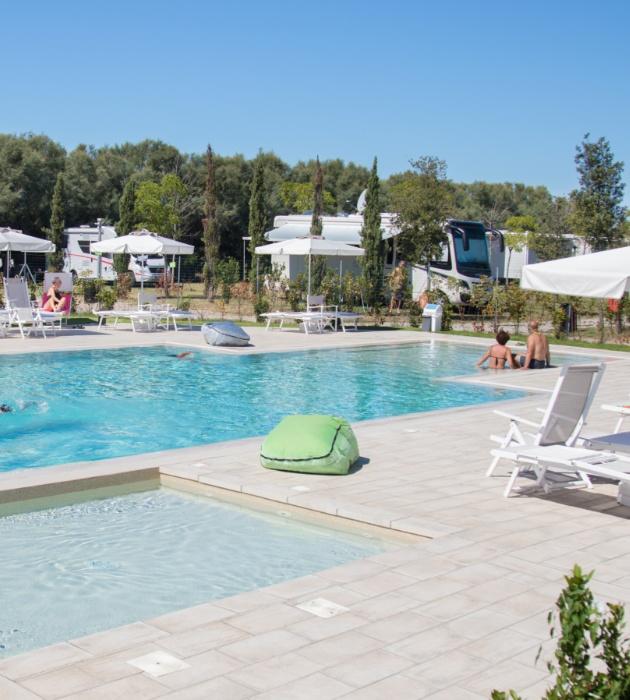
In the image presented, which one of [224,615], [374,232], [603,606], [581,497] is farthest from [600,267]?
[374,232]

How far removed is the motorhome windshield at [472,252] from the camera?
2697 cm

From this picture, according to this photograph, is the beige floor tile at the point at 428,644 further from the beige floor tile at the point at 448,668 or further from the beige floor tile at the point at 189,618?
the beige floor tile at the point at 189,618

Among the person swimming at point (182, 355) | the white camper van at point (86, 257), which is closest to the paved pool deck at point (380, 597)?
the person swimming at point (182, 355)

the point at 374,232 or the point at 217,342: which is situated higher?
the point at 374,232

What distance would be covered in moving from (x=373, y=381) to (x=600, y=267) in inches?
292

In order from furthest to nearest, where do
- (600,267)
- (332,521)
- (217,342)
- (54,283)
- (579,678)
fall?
(54,283) < (217,342) < (600,267) < (332,521) < (579,678)

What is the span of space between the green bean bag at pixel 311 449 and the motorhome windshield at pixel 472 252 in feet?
65.4

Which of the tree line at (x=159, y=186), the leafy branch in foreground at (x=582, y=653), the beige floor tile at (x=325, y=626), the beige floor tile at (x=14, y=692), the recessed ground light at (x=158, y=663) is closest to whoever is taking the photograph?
the leafy branch in foreground at (x=582, y=653)

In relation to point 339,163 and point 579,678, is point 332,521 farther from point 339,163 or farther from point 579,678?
point 339,163

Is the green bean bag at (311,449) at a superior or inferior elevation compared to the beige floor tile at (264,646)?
superior

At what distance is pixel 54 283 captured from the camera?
Answer: 772 inches

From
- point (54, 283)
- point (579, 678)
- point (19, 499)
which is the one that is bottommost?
point (19, 499)

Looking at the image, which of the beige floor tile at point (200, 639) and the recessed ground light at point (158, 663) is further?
the beige floor tile at point (200, 639)

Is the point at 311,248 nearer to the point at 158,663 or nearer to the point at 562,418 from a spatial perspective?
the point at 562,418
